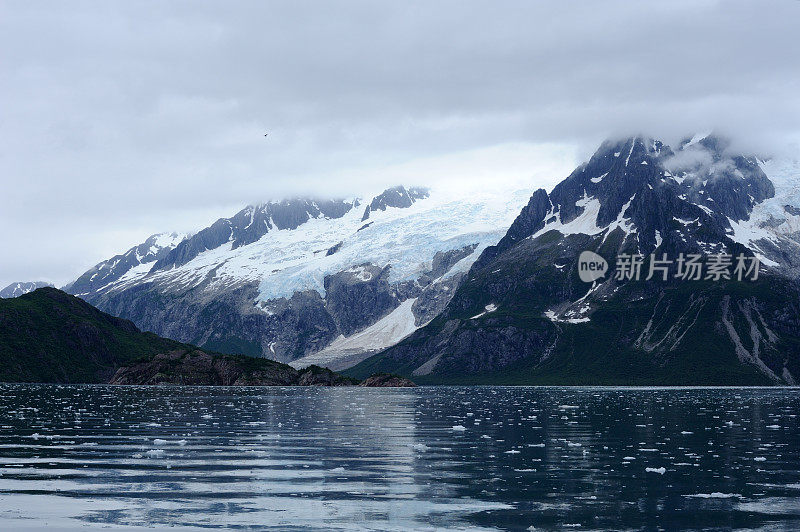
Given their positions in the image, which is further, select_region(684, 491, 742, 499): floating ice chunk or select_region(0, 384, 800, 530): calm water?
select_region(684, 491, 742, 499): floating ice chunk

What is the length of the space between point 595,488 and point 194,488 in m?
20.9

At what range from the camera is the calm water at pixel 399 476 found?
3631 centimetres

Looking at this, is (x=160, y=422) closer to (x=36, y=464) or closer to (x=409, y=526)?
(x=36, y=464)

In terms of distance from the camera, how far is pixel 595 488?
44.2m

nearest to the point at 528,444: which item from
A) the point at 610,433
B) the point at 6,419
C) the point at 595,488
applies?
the point at 610,433

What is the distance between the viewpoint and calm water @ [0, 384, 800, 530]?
119ft

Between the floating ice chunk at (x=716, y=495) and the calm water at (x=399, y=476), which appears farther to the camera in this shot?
the floating ice chunk at (x=716, y=495)

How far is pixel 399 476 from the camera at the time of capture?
160 feet

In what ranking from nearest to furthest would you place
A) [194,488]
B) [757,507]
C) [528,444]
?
[757,507], [194,488], [528,444]

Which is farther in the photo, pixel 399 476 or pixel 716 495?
pixel 399 476

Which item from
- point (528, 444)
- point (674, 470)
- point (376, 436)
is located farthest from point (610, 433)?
point (674, 470)

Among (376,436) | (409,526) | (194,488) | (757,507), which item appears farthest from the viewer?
(376,436)

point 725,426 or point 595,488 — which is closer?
point 595,488

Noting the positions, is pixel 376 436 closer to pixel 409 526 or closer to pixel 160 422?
pixel 160 422
